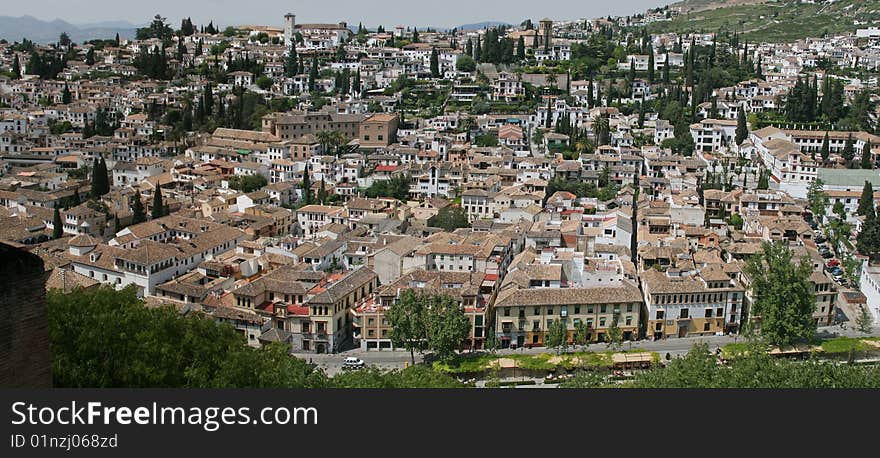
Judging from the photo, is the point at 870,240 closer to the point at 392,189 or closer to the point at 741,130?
the point at 741,130

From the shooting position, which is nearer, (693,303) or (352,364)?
(352,364)

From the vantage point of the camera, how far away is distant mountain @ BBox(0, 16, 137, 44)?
114 ft

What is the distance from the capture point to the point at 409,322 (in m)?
11.5

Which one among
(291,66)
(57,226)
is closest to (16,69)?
(291,66)

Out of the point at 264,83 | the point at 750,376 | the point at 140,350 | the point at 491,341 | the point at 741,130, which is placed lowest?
the point at 491,341

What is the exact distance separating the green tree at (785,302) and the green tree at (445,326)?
4.01 m

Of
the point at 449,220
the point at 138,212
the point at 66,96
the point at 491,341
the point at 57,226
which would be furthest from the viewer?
the point at 66,96

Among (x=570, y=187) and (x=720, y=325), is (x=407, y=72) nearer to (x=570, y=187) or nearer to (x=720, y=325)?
(x=570, y=187)

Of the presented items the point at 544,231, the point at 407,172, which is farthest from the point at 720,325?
the point at 407,172

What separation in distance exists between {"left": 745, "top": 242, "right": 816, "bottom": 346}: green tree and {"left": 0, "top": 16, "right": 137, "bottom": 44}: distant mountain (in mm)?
28178

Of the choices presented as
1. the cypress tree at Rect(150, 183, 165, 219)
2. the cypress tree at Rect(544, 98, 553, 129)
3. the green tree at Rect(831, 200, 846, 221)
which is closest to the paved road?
the green tree at Rect(831, 200, 846, 221)

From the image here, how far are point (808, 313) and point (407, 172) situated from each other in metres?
9.90

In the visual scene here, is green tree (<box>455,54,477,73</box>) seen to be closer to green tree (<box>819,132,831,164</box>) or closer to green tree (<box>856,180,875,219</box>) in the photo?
green tree (<box>819,132,831,164</box>)

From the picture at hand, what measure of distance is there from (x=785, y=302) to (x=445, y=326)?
4.58 meters
